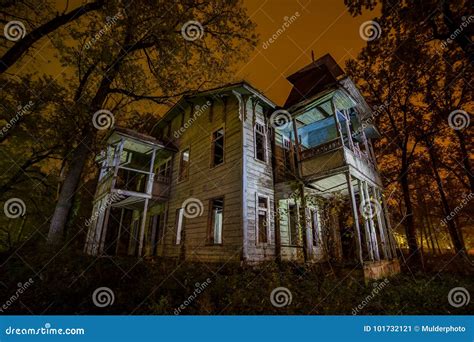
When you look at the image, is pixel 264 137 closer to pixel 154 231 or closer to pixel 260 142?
pixel 260 142

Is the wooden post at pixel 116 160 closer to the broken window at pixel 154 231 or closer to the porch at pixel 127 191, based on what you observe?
the porch at pixel 127 191

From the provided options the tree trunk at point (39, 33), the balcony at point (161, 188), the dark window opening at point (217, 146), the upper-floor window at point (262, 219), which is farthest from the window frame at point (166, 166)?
the tree trunk at point (39, 33)

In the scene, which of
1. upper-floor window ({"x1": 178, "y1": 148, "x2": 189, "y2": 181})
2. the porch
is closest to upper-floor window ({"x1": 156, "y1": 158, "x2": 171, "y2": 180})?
the porch

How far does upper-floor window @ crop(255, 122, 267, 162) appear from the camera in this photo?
Answer: 11.0 m

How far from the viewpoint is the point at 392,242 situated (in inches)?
442

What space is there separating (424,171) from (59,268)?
24.0 m

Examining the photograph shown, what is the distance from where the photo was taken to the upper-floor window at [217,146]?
1157 cm

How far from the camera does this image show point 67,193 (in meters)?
11.2

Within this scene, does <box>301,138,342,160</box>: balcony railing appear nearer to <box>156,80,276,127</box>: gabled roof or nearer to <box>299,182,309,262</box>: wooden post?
<box>299,182,309,262</box>: wooden post

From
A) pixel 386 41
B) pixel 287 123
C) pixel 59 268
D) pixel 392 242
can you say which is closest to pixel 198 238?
pixel 59 268

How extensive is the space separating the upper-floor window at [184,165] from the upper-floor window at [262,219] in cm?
487

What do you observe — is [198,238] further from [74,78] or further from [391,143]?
[391,143]

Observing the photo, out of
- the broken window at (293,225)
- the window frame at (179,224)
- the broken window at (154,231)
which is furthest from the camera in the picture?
the broken window at (154,231)

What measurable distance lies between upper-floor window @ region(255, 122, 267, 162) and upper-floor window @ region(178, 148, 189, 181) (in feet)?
14.2
